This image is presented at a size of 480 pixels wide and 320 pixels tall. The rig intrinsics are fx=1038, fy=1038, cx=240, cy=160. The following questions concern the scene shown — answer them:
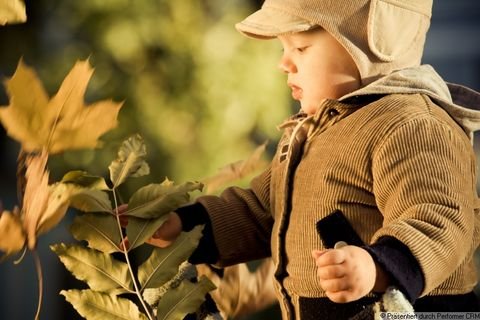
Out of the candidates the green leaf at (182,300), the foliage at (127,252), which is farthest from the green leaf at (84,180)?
the green leaf at (182,300)

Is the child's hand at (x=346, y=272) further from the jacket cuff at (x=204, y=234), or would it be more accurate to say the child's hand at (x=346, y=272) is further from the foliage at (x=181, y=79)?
the foliage at (x=181, y=79)

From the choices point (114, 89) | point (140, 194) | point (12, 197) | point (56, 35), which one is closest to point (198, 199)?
point (140, 194)

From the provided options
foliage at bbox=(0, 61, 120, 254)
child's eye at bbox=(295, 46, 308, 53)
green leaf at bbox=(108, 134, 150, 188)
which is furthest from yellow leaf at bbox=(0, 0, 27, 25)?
child's eye at bbox=(295, 46, 308, 53)

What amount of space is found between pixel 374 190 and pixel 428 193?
0.06m

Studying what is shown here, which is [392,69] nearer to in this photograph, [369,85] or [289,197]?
[369,85]

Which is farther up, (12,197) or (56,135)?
(56,135)

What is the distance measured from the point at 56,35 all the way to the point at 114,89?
19.2 inches

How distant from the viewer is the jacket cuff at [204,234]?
3.50ft

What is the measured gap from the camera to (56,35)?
2.58 metres

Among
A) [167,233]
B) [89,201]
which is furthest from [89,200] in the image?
[167,233]

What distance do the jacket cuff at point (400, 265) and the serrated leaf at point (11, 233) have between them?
30cm

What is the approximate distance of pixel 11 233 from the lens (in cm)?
90

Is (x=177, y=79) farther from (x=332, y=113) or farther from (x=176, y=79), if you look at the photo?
(x=332, y=113)

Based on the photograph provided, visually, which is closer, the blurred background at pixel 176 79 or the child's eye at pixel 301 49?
the child's eye at pixel 301 49
